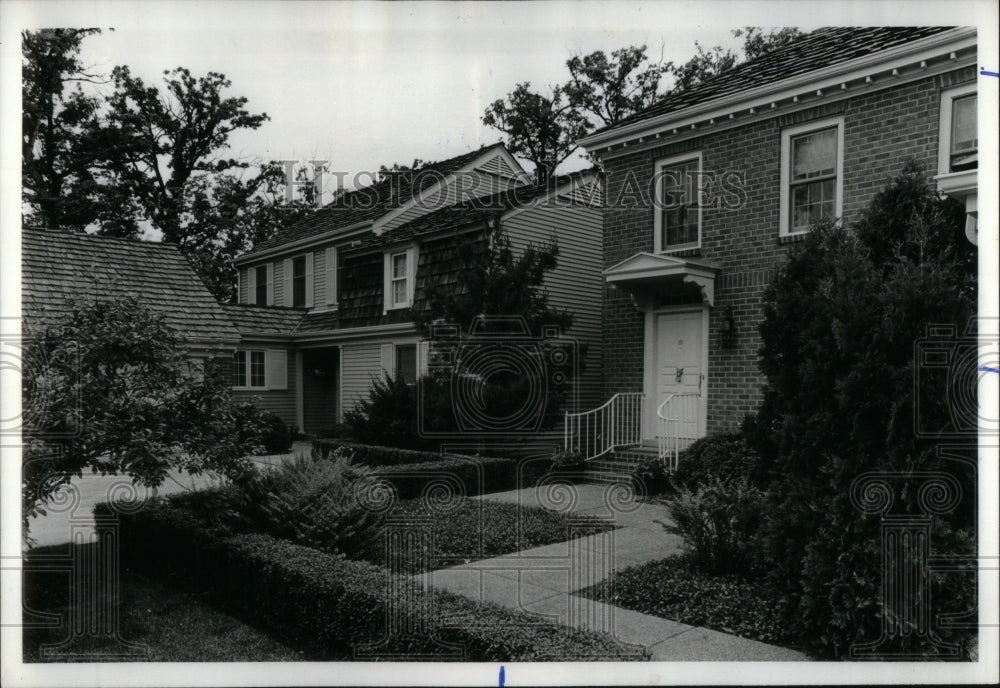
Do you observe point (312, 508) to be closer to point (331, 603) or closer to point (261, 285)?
point (331, 603)

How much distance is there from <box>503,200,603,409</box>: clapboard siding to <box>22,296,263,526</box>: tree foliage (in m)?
9.24

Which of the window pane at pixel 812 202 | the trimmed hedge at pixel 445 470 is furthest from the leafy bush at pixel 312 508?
the window pane at pixel 812 202

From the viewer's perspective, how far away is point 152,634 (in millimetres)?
4953

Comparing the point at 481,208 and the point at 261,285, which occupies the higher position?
the point at 481,208

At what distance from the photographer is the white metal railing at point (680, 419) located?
10633 millimetres

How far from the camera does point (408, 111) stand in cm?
627

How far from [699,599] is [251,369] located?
52.1 feet

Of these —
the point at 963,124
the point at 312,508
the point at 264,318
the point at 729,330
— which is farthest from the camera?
the point at 264,318

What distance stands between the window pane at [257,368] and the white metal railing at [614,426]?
10491 mm

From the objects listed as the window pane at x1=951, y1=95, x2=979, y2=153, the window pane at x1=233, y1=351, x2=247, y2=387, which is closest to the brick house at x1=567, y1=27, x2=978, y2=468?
the window pane at x1=951, y1=95, x2=979, y2=153

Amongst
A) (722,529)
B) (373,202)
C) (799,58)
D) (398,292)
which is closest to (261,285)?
(373,202)

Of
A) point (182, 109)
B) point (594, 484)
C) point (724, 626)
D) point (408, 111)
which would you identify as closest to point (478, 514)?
point (594, 484)

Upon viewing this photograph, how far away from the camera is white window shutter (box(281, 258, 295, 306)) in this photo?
18.4m

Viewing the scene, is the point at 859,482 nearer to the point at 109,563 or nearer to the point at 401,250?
the point at 109,563
